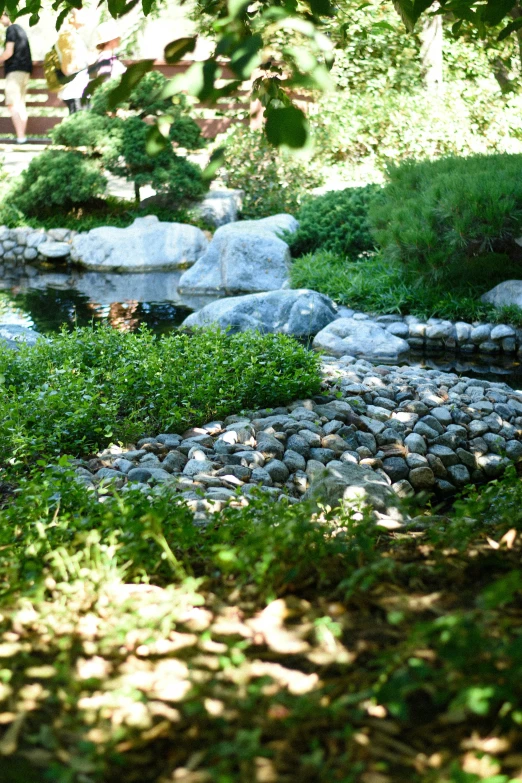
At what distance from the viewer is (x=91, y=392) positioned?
476 centimetres

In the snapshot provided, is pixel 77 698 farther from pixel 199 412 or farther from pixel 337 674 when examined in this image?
pixel 199 412

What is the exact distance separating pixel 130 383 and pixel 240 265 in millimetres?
5813

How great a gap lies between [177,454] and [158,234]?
8389 millimetres

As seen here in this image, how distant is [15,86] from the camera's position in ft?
50.3

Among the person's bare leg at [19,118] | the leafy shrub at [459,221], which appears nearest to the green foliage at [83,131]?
the person's bare leg at [19,118]

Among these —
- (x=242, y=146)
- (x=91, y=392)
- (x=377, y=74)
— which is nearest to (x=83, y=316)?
(x=91, y=392)

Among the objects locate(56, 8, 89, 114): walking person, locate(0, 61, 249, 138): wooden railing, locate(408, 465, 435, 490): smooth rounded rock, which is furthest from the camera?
locate(0, 61, 249, 138): wooden railing

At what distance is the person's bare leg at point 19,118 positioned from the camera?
15744mm

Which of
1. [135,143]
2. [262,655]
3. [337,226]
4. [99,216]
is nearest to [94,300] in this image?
[337,226]

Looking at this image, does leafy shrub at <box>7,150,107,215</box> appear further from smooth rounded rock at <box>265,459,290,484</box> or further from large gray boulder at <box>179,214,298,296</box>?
smooth rounded rock at <box>265,459,290,484</box>

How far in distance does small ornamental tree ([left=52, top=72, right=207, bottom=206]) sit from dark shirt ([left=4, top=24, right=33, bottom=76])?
269cm

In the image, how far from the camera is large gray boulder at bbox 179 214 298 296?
1052 centimetres

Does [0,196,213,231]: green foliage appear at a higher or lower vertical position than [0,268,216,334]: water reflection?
higher

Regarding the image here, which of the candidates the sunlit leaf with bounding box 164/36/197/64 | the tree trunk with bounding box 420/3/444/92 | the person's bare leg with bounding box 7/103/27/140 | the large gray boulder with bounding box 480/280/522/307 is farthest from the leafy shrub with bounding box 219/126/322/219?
the sunlit leaf with bounding box 164/36/197/64
